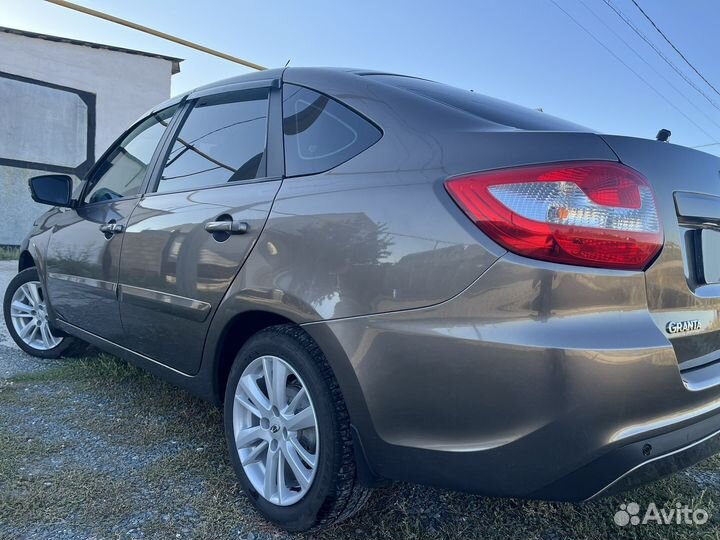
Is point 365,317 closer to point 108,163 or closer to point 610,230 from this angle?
point 610,230

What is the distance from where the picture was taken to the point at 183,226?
7.77ft

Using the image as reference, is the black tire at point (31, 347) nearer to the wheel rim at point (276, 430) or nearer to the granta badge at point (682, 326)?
the wheel rim at point (276, 430)

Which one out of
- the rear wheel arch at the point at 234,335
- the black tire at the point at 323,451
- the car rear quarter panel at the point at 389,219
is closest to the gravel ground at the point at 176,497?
the black tire at the point at 323,451

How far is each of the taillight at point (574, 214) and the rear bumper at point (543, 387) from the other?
53 millimetres

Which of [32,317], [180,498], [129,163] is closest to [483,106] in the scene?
[180,498]

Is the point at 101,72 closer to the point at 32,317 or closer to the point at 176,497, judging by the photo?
the point at 32,317

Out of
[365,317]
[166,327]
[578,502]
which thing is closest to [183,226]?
[166,327]

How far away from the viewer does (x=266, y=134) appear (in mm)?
2260

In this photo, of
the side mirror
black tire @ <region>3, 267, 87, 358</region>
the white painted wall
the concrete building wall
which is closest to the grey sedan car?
the side mirror

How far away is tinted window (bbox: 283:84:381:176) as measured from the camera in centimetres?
188

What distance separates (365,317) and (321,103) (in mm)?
915

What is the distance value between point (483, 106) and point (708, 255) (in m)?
0.88

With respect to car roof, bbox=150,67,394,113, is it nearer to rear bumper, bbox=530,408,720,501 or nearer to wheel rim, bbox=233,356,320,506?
wheel rim, bbox=233,356,320,506

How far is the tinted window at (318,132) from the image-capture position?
1.88m
